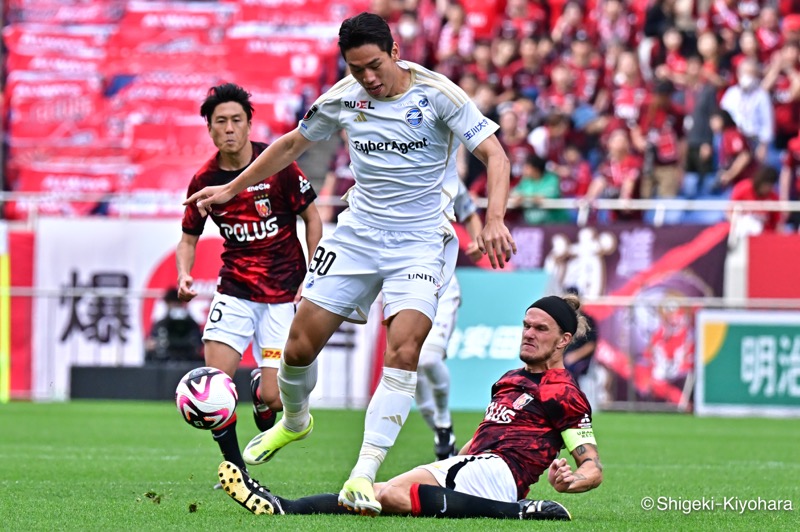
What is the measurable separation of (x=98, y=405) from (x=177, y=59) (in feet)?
35.2

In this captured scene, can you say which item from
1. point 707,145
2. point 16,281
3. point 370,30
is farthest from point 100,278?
point 370,30

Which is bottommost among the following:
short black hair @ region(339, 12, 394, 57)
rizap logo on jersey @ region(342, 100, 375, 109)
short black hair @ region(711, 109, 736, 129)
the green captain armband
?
the green captain armband

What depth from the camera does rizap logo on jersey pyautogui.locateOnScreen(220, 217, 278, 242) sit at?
31.6 ft

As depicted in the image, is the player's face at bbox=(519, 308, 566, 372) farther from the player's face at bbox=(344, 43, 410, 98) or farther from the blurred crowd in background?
the blurred crowd in background

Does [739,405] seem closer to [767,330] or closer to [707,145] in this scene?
[767,330]

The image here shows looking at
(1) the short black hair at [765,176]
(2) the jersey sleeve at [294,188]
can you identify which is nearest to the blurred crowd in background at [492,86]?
(1) the short black hair at [765,176]

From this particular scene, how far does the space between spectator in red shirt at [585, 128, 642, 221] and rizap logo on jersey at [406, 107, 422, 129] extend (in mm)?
12253

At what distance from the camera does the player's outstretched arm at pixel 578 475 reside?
6516 millimetres

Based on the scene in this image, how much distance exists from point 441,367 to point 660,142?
32.2 feet

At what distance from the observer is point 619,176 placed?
65.9 ft

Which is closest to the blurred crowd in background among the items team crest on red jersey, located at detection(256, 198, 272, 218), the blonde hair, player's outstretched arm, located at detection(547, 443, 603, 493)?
team crest on red jersey, located at detection(256, 198, 272, 218)

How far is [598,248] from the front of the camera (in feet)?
61.9

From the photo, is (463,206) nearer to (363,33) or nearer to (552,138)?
(363,33)

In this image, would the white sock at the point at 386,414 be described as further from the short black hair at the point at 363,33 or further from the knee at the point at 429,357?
the knee at the point at 429,357
